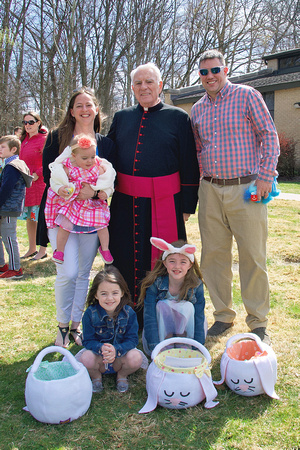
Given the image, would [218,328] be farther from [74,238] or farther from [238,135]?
[238,135]

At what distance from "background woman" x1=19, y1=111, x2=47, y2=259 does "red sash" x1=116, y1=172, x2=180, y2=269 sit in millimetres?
2768

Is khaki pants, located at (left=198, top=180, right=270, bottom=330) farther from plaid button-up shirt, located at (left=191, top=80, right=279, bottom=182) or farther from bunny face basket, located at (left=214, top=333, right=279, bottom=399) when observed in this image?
bunny face basket, located at (left=214, top=333, right=279, bottom=399)

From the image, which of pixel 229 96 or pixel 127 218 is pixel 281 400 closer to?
pixel 127 218

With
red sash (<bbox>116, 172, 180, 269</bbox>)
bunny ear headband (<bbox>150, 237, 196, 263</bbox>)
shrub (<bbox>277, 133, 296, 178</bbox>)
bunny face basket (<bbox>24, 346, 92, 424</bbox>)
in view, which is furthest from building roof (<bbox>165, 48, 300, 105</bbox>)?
bunny face basket (<bbox>24, 346, 92, 424</bbox>)

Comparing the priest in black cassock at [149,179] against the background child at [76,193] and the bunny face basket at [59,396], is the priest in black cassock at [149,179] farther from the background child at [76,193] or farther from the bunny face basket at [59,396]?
the bunny face basket at [59,396]

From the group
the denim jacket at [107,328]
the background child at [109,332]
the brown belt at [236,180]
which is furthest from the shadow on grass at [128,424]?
the brown belt at [236,180]

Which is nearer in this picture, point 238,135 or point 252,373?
point 252,373

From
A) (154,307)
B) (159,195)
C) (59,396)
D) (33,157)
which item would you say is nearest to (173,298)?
(154,307)

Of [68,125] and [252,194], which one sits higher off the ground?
[68,125]

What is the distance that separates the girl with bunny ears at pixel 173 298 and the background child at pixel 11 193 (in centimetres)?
265

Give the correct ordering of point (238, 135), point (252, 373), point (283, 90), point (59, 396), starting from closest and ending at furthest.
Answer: point (59, 396)
point (252, 373)
point (238, 135)
point (283, 90)

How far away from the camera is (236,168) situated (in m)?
3.34

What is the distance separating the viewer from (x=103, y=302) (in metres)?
2.86

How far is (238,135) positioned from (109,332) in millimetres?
1817
